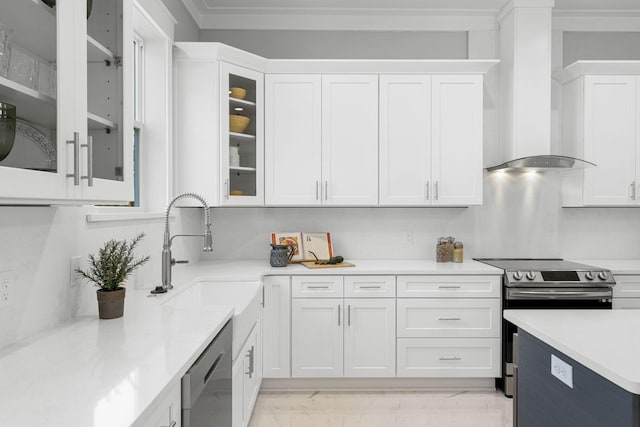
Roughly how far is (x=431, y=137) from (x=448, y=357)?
1644mm

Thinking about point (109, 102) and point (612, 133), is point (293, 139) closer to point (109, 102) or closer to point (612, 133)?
point (109, 102)

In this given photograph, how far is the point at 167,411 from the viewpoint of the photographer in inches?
45.2

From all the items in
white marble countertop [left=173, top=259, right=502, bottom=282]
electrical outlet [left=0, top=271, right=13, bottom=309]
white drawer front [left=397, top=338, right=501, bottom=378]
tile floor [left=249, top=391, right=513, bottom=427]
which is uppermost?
electrical outlet [left=0, top=271, right=13, bottom=309]

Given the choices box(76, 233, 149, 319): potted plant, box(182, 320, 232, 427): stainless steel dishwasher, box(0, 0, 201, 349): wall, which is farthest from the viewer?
box(76, 233, 149, 319): potted plant

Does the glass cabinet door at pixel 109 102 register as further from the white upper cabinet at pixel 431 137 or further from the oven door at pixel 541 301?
the oven door at pixel 541 301

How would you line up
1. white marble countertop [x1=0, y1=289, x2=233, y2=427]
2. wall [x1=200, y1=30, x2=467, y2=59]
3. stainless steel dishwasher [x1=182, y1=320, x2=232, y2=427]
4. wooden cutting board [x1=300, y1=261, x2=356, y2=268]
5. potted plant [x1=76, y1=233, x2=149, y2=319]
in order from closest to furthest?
white marble countertop [x1=0, y1=289, x2=233, y2=427] < stainless steel dishwasher [x1=182, y1=320, x2=232, y2=427] < potted plant [x1=76, y1=233, x2=149, y2=319] < wooden cutting board [x1=300, y1=261, x2=356, y2=268] < wall [x1=200, y1=30, x2=467, y2=59]

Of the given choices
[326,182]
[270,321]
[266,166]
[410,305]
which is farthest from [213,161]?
[410,305]

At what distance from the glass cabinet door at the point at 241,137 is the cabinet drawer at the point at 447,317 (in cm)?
138

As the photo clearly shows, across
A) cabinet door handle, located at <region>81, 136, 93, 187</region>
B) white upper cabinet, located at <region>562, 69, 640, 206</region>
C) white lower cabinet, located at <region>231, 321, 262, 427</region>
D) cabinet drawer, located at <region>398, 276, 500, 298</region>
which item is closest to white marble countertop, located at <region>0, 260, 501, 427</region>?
white lower cabinet, located at <region>231, 321, 262, 427</region>

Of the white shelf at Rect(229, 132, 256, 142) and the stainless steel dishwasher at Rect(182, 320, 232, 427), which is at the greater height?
the white shelf at Rect(229, 132, 256, 142)

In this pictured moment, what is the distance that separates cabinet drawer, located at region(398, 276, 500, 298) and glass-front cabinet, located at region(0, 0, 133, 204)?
A: 2153 mm

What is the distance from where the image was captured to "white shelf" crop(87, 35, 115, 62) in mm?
1321

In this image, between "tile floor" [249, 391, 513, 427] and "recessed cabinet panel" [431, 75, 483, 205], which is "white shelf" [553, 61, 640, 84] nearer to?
"recessed cabinet panel" [431, 75, 483, 205]

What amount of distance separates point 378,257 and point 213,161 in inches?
62.6
